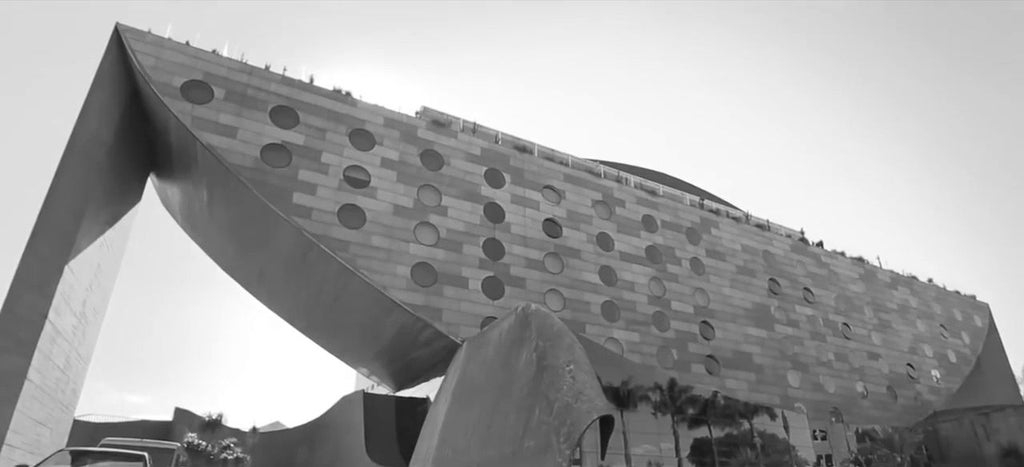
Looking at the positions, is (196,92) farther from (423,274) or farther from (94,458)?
(94,458)

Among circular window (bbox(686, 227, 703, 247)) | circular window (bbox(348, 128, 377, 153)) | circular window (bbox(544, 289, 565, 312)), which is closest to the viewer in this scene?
circular window (bbox(348, 128, 377, 153))

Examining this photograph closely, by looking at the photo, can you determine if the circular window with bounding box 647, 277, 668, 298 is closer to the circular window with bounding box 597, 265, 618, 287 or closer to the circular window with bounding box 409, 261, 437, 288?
Result: the circular window with bounding box 597, 265, 618, 287

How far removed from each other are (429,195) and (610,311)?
7.03m

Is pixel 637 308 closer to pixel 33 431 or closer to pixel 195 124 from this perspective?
pixel 195 124

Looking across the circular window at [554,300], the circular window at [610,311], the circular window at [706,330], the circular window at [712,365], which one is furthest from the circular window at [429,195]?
the circular window at [712,365]

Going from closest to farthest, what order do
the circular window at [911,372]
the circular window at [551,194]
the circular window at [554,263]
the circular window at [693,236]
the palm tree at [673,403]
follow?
the palm tree at [673,403]
the circular window at [554,263]
the circular window at [551,194]
the circular window at [693,236]
the circular window at [911,372]

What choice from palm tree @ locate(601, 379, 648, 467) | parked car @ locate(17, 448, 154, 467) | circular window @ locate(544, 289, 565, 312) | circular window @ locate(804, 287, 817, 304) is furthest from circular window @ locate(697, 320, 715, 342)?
parked car @ locate(17, 448, 154, 467)

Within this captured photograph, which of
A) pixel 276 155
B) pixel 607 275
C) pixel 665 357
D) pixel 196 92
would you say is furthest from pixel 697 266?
pixel 196 92

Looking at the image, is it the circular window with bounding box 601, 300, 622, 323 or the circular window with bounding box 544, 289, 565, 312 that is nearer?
the circular window with bounding box 544, 289, 565, 312

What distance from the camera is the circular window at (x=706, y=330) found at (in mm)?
22562

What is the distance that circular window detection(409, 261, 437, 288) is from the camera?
56.7ft

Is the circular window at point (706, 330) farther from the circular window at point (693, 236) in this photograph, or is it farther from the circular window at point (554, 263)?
the circular window at point (554, 263)

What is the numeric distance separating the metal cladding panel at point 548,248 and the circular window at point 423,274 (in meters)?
0.03

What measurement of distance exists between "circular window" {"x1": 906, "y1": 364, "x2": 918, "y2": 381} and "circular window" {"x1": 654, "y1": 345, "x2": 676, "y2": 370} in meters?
15.1
